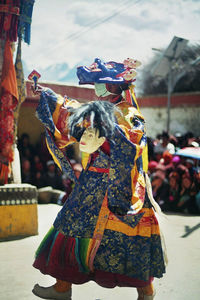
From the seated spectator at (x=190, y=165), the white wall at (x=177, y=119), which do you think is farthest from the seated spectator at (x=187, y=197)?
the white wall at (x=177, y=119)

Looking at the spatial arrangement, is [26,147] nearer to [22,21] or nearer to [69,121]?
[22,21]

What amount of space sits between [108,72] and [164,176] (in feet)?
16.0

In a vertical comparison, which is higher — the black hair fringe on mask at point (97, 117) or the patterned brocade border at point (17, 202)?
the black hair fringe on mask at point (97, 117)

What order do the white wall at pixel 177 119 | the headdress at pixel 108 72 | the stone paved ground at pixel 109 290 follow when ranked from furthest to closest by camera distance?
1. the white wall at pixel 177 119
2. the stone paved ground at pixel 109 290
3. the headdress at pixel 108 72

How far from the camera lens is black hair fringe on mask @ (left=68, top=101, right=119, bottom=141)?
2744 millimetres

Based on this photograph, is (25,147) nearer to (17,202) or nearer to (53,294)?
(17,202)

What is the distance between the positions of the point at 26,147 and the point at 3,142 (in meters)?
4.47

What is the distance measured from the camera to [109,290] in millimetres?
3621

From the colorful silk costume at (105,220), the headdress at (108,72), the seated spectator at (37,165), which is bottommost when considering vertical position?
the seated spectator at (37,165)

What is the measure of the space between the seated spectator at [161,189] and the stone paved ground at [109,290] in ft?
5.92

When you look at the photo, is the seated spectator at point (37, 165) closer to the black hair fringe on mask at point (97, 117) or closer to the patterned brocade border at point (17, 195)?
the patterned brocade border at point (17, 195)

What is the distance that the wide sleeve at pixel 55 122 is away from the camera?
2.97 metres

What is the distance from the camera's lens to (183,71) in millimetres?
21297

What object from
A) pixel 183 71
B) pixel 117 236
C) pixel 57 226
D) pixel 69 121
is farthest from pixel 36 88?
pixel 183 71
